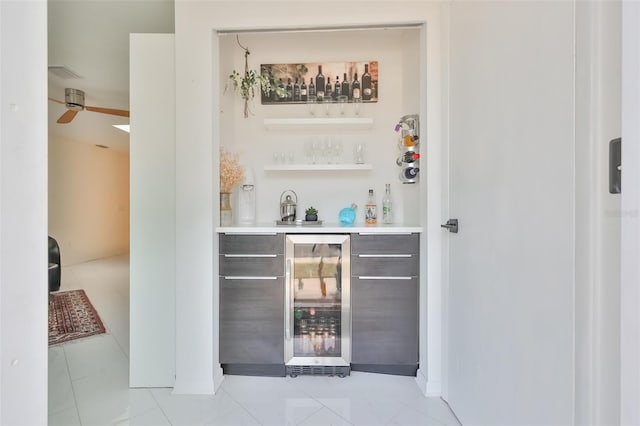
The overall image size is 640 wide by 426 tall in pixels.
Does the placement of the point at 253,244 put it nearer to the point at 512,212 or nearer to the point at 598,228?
the point at 512,212

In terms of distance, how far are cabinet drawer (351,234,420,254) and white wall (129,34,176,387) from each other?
1.27 metres

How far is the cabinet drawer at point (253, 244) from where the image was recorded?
210cm

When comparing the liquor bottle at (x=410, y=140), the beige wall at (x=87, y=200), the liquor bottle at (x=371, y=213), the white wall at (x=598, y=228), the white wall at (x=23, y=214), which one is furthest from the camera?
the beige wall at (x=87, y=200)

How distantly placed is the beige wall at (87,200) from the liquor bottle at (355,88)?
5.29 metres

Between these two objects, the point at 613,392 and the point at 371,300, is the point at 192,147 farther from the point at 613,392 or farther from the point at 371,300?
the point at 613,392

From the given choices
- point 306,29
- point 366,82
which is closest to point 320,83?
point 366,82

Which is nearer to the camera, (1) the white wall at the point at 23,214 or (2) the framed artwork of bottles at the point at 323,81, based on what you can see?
(1) the white wall at the point at 23,214

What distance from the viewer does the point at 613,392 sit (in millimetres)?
596

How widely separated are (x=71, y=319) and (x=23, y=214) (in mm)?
3648

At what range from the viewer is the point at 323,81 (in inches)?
102

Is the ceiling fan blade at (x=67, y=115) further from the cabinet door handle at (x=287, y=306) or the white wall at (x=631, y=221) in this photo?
the white wall at (x=631, y=221)

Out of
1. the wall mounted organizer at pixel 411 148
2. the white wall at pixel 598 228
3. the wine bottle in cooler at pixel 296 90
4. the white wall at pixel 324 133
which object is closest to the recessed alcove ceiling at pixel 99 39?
the white wall at pixel 324 133

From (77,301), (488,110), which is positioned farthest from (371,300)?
(77,301)

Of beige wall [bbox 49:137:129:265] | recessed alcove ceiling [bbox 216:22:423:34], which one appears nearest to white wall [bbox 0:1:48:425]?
recessed alcove ceiling [bbox 216:22:423:34]
